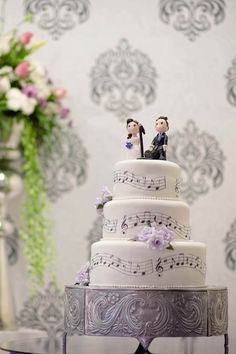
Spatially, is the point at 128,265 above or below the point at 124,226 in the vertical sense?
below

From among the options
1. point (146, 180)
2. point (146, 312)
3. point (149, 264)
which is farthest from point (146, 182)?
point (146, 312)

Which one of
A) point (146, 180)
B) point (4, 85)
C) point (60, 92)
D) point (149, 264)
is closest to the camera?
point (149, 264)

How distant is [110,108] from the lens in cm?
357

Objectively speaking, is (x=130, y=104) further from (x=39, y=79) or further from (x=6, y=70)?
(x=6, y=70)

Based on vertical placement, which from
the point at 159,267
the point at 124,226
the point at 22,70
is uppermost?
the point at 22,70

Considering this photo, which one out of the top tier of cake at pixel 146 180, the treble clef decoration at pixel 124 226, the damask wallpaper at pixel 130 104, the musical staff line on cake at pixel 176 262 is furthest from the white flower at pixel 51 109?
the musical staff line on cake at pixel 176 262

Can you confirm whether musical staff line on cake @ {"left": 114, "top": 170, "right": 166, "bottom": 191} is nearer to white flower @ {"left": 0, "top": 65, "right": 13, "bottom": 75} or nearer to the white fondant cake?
the white fondant cake

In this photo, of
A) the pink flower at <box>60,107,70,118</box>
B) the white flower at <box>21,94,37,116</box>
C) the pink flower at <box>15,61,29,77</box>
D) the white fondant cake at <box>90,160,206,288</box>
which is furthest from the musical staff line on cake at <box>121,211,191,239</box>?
the pink flower at <box>60,107,70,118</box>

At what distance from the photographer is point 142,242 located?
2.11 metres

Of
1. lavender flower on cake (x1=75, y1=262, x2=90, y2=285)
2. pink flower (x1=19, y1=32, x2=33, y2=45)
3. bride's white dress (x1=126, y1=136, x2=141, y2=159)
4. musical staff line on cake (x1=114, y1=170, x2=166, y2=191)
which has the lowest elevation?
lavender flower on cake (x1=75, y1=262, x2=90, y2=285)

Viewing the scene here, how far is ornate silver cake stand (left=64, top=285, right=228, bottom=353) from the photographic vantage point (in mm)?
1995

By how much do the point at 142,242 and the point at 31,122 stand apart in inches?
57.8

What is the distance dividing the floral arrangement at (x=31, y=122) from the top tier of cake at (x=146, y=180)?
1.14 meters

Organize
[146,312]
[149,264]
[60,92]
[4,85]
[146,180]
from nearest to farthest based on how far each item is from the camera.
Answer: [146,312] → [149,264] → [146,180] → [4,85] → [60,92]
